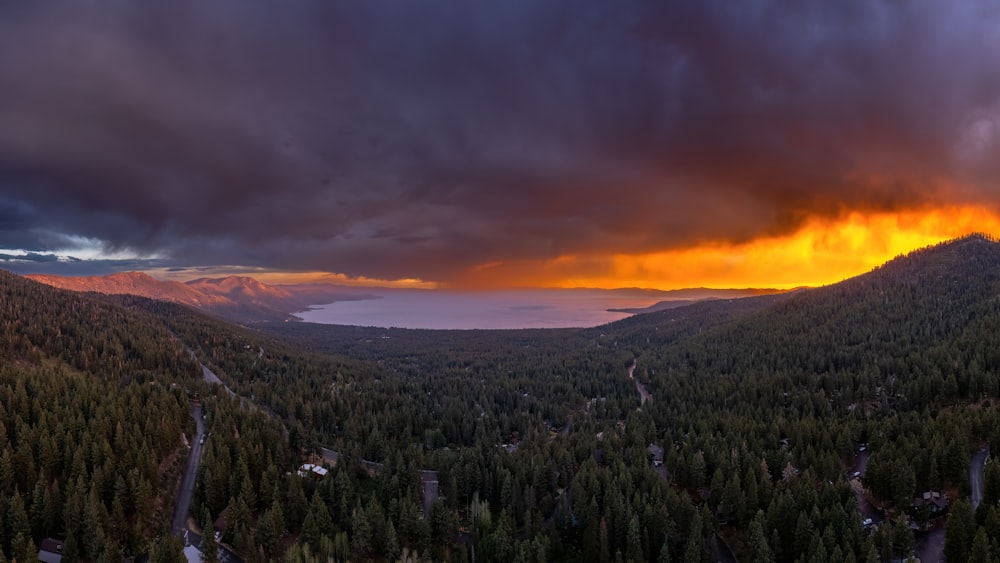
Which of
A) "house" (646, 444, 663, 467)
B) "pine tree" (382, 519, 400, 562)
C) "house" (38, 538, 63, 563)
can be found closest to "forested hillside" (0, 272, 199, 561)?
"house" (38, 538, 63, 563)

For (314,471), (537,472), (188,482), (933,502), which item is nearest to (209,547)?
(188,482)

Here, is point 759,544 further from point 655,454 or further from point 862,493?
point 655,454

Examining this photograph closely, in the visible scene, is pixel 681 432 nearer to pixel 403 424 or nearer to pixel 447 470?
pixel 447 470

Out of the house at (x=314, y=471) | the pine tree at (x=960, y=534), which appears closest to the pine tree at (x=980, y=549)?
the pine tree at (x=960, y=534)

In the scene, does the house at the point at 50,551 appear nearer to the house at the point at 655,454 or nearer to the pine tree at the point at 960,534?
the house at the point at 655,454

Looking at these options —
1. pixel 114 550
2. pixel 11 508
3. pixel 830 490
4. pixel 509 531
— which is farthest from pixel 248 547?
pixel 830 490

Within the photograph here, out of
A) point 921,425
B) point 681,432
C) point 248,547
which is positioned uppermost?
point 921,425

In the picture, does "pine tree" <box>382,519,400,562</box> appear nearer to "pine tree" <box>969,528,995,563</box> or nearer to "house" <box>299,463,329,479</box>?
"house" <box>299,463,329,479</box>
